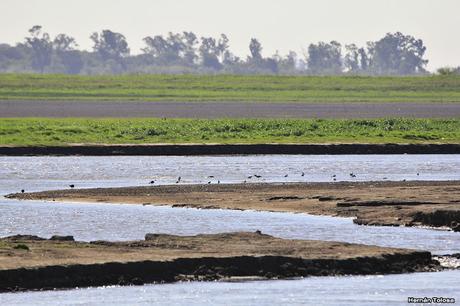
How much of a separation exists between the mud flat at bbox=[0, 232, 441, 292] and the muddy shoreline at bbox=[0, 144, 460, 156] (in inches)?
1326

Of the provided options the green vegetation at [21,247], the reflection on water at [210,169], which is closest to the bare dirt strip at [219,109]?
Answer: the reflection on water at [210,169]

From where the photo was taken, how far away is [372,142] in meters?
65.1

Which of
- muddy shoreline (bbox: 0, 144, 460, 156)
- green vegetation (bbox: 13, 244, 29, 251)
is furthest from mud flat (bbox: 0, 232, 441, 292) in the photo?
muddy shoreline (bbox: 0, 144, 460, 156)

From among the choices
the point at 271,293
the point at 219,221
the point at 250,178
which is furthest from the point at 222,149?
the point at 271,293

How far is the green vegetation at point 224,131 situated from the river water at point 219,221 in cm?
487

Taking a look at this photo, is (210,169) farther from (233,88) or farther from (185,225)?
(233,88)

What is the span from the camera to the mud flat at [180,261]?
2405 centimetres

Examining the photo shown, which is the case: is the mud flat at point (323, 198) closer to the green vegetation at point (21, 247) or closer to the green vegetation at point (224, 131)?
the green vegetation at point (21, 247)

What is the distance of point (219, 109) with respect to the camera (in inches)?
3949

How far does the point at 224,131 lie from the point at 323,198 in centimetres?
3148

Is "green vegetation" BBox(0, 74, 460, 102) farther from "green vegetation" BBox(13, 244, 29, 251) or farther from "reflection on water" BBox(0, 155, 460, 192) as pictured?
"green vegetation" BBox(13, 244, 29, 251)

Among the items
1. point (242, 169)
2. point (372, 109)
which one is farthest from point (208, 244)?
point (372, 109)

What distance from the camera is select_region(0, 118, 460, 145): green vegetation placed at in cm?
6562

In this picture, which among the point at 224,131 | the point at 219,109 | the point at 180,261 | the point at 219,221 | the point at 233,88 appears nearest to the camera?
the point at 180,261
